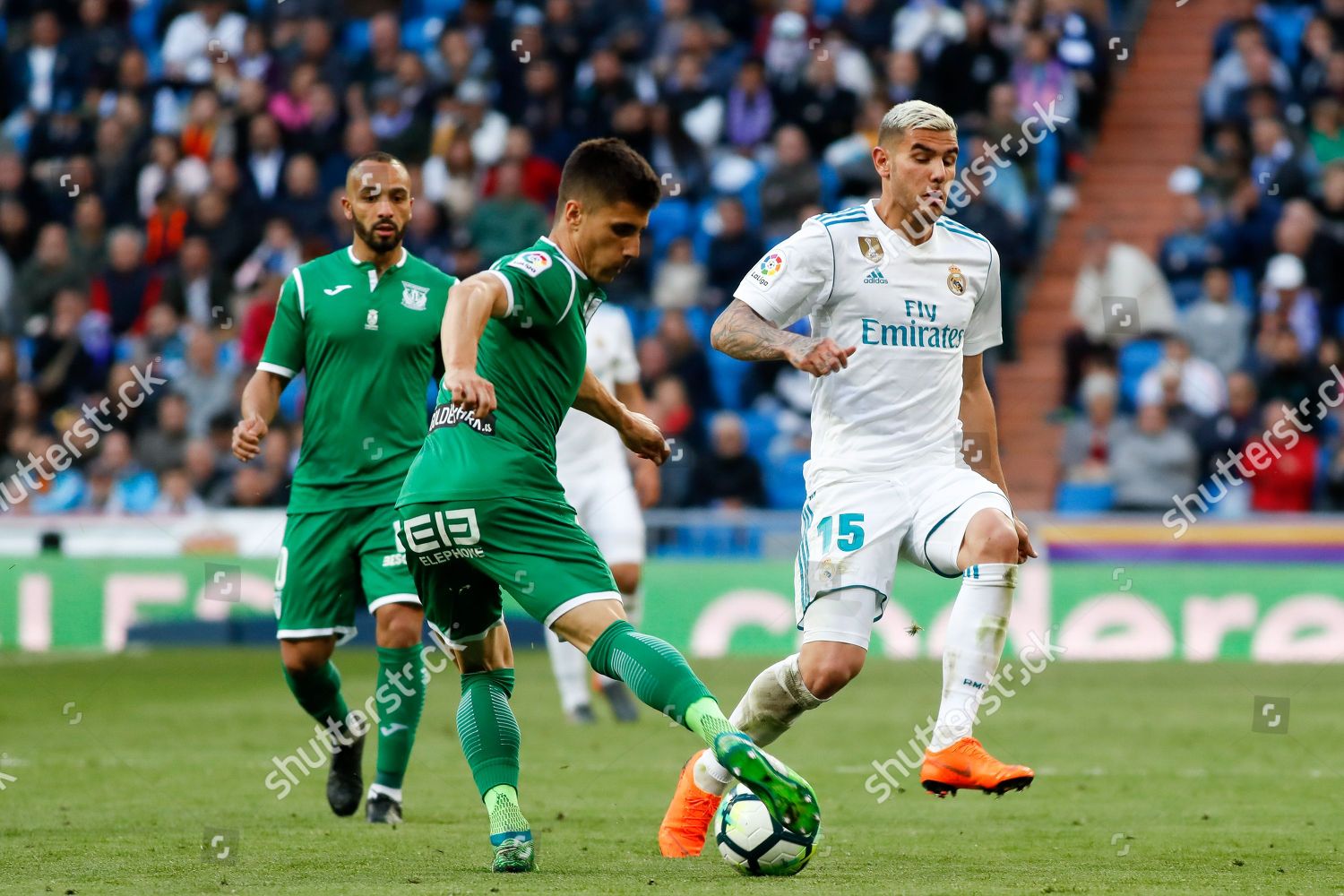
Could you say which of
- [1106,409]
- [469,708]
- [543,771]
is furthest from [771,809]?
[1106,409]

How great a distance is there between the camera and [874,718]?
1144 cm

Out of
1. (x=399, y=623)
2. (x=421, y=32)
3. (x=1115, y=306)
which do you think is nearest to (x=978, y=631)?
(x=399, y=623)

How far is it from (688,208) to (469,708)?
12.7 meters

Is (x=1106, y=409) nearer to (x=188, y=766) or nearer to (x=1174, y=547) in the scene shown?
(x=1174, y=547)

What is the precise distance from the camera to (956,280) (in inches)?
258

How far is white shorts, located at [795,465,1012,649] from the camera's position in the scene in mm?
6230

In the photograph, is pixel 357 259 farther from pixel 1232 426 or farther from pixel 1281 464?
pixel 1281 464

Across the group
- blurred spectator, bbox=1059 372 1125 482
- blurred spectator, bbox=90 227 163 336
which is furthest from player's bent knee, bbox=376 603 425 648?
blurred spectator, bbox=90 227 163 336

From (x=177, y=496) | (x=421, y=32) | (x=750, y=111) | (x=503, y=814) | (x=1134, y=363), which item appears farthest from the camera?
(x=421, y=32)

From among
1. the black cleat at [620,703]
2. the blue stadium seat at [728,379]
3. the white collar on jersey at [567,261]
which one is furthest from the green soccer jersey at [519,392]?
the blue stadium seat at [728,379]

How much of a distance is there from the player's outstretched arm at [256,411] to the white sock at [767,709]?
1956 millimetres

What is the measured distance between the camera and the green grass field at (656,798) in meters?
5.68

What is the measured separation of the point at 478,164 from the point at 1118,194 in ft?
21.1

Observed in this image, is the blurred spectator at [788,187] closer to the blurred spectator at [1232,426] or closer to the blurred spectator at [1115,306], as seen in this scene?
the blurred spectator at [1115,306]
